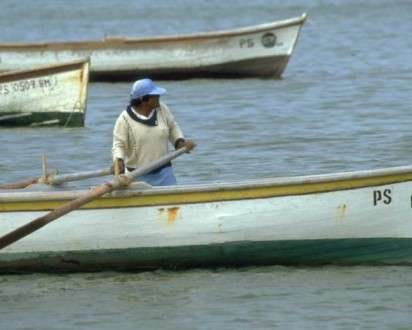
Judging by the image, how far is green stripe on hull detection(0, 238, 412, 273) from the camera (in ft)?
39.8

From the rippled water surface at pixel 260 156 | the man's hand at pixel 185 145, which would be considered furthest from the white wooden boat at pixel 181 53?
the man's hand at pixel 185 145

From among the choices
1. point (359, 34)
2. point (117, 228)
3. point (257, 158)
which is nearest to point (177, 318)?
point (117, 228)

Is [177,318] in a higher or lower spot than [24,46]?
lower

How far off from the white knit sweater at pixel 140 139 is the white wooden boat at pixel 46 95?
30.8 ft

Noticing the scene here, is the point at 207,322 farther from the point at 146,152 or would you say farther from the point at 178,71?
the point at 178,71

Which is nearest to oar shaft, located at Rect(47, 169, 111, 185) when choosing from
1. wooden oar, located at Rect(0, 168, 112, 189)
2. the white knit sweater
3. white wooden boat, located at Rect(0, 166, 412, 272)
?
wooden oar, located at Rect(0, 168, 112, 189)

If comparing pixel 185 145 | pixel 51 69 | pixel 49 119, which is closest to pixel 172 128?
pixel 185 145

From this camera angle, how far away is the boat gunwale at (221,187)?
11750 mm

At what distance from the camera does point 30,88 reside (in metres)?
22.2

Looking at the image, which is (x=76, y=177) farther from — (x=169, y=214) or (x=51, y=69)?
→ (x=51, y=69)

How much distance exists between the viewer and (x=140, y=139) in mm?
12453

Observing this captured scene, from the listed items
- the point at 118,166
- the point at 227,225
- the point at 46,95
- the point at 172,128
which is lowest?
the point at 227,225

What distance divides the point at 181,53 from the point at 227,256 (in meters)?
16.9

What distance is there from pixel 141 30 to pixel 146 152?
128 feet
